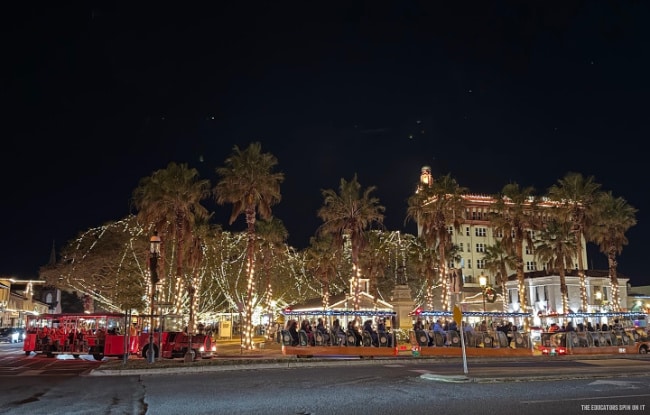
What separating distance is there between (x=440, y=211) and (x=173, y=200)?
21.7 m

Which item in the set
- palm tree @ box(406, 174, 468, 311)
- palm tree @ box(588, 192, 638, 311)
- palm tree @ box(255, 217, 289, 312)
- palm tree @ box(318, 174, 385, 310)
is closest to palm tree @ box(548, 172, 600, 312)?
palm tree @ box(588, 192, 638, 311)

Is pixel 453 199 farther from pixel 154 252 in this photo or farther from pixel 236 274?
pixel 154 252

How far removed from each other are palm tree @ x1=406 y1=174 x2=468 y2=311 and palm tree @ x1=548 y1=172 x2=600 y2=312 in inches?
330

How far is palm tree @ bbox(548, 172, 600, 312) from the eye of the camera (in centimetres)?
4769

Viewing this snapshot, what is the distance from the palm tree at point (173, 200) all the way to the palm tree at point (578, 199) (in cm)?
2934

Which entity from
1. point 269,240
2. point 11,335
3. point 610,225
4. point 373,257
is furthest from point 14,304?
point 610,225

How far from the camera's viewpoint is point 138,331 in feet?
105

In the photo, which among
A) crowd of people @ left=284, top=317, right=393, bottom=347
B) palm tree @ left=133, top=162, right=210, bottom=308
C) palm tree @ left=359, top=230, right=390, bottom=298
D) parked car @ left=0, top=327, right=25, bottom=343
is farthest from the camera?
palm tree @ left=359, top=230, right=390, bottom=298

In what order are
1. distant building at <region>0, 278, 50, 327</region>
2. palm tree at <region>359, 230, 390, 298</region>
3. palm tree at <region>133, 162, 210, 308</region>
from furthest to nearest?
distant building at <region>0, 278, 50, 327</region> → palm tree at <region>359, 230, 390, 298</region> → palm tree at <region>133, 162, 210, 308</region>

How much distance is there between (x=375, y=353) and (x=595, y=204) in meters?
29.3

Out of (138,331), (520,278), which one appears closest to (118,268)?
(138,331)

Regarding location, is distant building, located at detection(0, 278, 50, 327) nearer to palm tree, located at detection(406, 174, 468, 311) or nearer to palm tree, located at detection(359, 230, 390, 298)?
palm tree, located at detection(359, 230, 390, 298)

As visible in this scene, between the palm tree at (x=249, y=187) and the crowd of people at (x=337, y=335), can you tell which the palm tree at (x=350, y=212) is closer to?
the palm tree at (x=249, y=187)

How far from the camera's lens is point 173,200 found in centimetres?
3781
